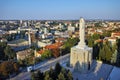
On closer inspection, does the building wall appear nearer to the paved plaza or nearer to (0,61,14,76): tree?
the paved plaza

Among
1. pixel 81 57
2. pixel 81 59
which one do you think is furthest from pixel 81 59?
pixel 81 57

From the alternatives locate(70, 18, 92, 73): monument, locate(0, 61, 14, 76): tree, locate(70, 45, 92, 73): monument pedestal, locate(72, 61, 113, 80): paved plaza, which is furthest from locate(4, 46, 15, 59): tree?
locate(72, 61, 113, 80): paved plaza

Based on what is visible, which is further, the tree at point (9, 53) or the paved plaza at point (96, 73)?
the tree at point (9, 53)

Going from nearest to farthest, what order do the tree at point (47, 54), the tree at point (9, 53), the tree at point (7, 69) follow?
the tree at point (7, 69) < the tree at point (47, 54) < the tree at point (9, 53)

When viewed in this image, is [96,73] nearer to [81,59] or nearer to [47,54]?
[81,59]

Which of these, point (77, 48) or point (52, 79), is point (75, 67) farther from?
point (52, 79)

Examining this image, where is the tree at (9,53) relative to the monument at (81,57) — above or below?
below

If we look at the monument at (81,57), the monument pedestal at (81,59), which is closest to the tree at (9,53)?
the monument at (81,57)

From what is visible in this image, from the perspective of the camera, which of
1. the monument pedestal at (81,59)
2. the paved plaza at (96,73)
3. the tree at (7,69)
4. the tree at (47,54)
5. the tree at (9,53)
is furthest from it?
the tree at (9,53)

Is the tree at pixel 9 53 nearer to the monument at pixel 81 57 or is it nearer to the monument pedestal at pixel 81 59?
the monument at pixel 81 57
